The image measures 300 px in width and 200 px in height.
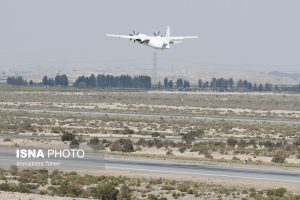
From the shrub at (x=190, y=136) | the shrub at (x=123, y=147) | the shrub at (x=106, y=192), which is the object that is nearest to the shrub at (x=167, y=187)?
the shrub at (x=106, y=192)

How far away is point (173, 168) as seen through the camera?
53500mm

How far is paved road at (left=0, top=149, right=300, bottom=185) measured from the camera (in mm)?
50125

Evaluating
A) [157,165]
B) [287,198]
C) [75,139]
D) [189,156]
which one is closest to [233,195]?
[287,198]

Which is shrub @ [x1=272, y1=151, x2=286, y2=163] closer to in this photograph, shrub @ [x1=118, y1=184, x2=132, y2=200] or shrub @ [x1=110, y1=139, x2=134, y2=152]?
shrub @ [x1=110, y1=139, x2=134, y2=152]

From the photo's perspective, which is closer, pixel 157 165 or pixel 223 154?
pixel 157 165

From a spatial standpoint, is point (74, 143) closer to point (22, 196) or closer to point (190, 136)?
point (190, 136)

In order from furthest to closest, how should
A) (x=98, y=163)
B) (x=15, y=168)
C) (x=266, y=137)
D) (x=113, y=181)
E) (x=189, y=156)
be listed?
(x=266, y=137), (x=189, y=156), (x=98, y=163), (x=15, y=168), (x=113, y=181)

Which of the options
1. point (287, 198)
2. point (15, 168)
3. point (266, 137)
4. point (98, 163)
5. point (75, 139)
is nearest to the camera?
point (287, 198)

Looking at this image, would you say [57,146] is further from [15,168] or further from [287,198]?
[287,198]

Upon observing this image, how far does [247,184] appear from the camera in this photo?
45.8 m

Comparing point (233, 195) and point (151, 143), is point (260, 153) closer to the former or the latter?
point (151, 143)

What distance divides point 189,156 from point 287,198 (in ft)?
81.4

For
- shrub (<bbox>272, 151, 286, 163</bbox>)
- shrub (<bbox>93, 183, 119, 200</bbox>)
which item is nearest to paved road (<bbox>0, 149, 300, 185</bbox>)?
shrub (<bbox>272, 151, 286, 163</bbox>)

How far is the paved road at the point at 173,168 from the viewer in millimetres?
50125
